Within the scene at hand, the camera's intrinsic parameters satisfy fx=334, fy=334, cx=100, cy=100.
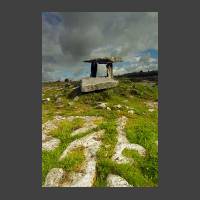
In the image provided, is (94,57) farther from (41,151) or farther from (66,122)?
(41,151)

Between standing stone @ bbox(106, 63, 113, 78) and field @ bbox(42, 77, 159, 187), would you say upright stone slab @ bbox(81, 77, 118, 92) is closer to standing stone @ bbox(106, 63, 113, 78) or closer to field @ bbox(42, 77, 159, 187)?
field @ bbox(42, 77, 159, 187)

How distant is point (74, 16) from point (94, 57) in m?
10.4

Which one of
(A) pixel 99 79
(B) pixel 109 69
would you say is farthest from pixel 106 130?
(B) pixel 109 69

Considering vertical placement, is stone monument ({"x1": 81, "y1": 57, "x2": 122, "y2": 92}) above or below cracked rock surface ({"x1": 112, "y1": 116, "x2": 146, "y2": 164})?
above

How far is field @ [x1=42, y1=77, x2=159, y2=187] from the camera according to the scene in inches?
741

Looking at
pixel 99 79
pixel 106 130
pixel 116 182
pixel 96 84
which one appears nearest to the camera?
pixel 116 182

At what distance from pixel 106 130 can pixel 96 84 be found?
9250 mm

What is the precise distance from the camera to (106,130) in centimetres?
2248

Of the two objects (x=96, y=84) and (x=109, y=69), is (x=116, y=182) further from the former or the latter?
(x=109, y=69)

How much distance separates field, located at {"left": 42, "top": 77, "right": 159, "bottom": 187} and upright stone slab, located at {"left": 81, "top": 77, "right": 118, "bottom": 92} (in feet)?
1.63

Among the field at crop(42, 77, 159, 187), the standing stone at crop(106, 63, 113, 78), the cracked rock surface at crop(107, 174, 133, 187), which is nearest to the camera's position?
the cracked rock surface at crop(107, 174, 133, 187)

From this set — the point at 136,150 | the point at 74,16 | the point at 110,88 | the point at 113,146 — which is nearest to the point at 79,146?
the point at 113,146

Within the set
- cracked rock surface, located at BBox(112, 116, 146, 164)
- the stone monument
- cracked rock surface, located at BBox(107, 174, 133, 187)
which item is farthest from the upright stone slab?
cracked rock surface, located at BBox(107, 174, 133, 187)

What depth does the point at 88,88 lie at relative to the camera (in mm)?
30797
